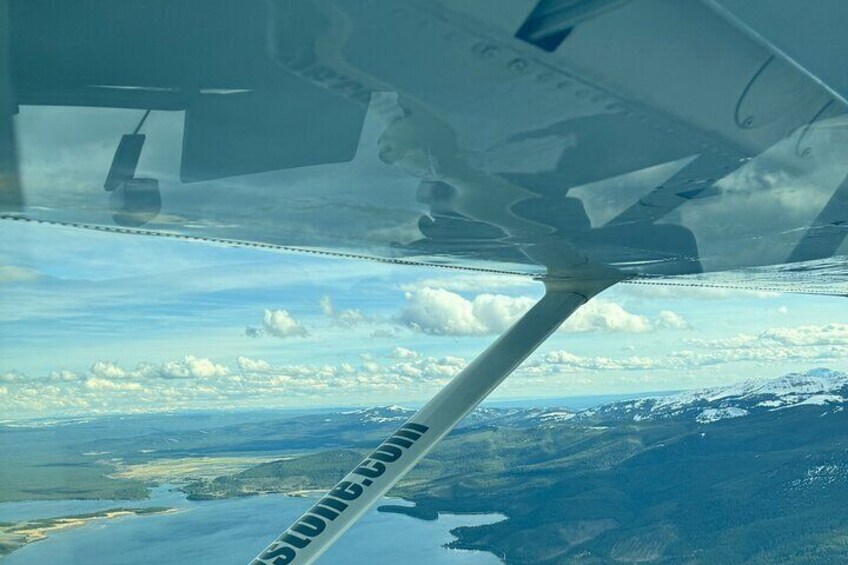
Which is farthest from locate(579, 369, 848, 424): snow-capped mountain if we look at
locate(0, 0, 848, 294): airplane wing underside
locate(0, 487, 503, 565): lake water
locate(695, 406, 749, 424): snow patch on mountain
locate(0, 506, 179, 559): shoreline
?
locate(0, 0, 848, 294): airplane wing underside

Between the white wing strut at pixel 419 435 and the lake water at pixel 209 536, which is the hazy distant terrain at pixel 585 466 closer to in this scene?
the lake water at pixel 209 536

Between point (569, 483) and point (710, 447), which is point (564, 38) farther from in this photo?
point (710, 447)

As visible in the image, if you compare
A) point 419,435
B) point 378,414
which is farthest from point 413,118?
point 378,414

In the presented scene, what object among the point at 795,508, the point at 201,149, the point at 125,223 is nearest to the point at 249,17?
the point at 201,149

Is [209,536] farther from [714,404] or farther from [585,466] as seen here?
[714,404]

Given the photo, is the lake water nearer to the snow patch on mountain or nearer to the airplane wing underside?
the snow patch on mountain
